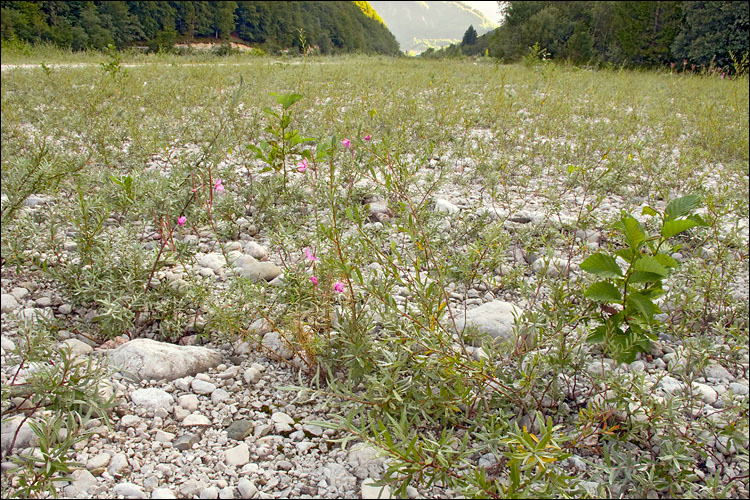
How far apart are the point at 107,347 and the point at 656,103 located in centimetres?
924

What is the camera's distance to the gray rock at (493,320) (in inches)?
84.8

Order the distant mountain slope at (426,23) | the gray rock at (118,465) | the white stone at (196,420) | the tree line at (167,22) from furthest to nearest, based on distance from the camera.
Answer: the distant mountain slope at (426,23) → the tree line at (167,22) → the white stone at (196,420) → the gray rock at (118,465)

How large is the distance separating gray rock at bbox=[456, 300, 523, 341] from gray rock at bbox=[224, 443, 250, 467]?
1.06 metres

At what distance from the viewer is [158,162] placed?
461 cm

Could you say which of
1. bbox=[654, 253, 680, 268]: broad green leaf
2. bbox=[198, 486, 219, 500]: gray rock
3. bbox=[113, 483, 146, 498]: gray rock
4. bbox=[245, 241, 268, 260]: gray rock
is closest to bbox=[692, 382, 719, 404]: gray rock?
bbox=[654, 253, 680, 268]: broad green leaf

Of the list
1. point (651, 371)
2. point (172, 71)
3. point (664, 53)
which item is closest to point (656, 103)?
Result: point (651, 371)

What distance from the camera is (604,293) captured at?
1.66 m

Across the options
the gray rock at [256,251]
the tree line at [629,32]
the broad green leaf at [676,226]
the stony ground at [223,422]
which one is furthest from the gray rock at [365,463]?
the tree line at [629,32]

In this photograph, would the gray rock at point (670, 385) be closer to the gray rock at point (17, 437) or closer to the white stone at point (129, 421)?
the white stone at point (129, 421)

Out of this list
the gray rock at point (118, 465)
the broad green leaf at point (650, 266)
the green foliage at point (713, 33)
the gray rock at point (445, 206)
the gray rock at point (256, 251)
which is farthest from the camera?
the green foliage at point (713, 33)

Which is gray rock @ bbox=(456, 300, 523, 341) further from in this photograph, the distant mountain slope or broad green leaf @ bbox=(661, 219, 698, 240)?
the distant mountain slope

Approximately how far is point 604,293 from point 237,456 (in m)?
1.39

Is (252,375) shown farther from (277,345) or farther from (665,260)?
(665,260)

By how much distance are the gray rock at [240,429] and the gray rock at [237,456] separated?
75 mm
